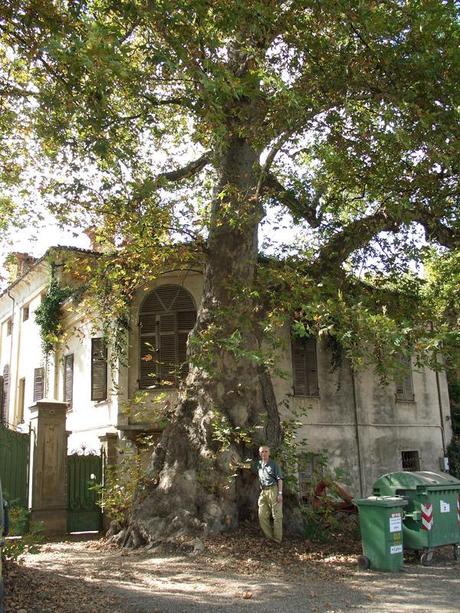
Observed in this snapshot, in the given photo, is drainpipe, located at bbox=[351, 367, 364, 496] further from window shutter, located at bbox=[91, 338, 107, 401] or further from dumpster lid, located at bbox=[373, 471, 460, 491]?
dumpster lid, located at bbox=[373, 471, 460, 491]

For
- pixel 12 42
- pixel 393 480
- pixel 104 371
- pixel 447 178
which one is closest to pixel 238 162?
pixel 447 178

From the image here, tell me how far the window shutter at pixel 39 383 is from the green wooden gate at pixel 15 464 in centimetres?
781

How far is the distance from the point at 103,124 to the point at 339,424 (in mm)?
13505

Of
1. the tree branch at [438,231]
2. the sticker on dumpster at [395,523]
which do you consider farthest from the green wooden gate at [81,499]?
the tree branch at [438,231]

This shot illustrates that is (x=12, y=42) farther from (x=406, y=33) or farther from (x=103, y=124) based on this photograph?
(x=406, y=33)

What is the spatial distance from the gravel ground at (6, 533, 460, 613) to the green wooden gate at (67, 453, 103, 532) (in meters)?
3.25

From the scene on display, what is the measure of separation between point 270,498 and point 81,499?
6089 mm

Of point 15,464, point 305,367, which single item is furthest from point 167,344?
point 15,464

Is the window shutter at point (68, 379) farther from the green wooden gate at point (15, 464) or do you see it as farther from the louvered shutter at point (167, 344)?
the green wooden gate at point (15, 464)

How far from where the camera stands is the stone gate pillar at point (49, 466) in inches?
547

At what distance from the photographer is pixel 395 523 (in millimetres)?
9703

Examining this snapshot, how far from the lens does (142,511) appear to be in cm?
1155

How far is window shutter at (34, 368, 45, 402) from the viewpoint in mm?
22094

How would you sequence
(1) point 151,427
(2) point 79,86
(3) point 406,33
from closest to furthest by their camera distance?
(2) point 79,86
(3) point 406,33
(1) point 151,427
